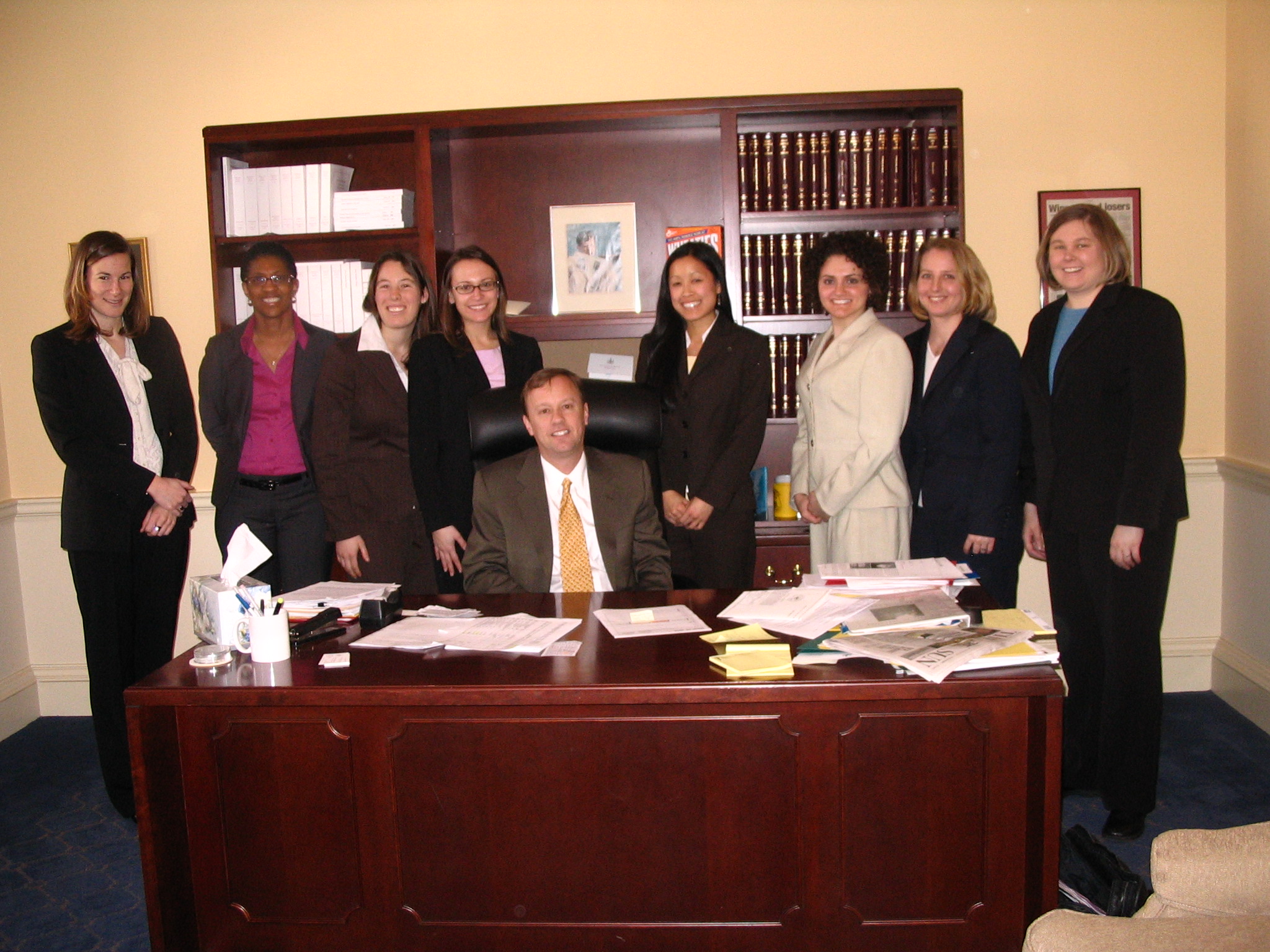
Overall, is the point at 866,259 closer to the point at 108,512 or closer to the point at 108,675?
the point at 108,512

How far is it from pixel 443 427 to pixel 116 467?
949 mm

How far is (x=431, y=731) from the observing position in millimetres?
1770

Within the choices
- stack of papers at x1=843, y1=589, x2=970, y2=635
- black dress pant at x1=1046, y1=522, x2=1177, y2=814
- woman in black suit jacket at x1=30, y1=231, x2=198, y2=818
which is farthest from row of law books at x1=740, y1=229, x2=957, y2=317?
woman in black suit jacket at x1=30, y1=231, x2=198, y2=818

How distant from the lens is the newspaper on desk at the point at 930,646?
1680 millimetres

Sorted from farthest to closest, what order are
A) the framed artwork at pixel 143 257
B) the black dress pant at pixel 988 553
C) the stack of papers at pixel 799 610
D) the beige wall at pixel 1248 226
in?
the framed artwork at pixel 143 257 → the beige wall at pixel 1248 226 → the black dress pant at pixel 988 553 → the stack of papers at pixel 799 610

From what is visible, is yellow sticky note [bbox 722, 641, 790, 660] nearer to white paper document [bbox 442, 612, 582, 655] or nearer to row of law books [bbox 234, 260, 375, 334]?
white paper document [bbox 442, 612, 582, 655]

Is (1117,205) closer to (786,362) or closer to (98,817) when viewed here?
(786,362)

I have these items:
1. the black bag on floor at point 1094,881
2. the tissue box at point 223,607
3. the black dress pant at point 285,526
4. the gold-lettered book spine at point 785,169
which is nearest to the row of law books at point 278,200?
the black dress pant at point 285,526

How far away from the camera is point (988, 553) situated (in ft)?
9.29

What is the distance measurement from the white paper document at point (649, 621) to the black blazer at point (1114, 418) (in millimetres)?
1210

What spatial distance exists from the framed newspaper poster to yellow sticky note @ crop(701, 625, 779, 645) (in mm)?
2277

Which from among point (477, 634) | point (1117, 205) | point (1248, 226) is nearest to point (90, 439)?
point (477, 634)

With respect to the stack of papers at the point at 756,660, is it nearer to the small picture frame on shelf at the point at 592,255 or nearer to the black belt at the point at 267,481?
the black belt at the point at 267,481

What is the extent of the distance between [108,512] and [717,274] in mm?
1947
